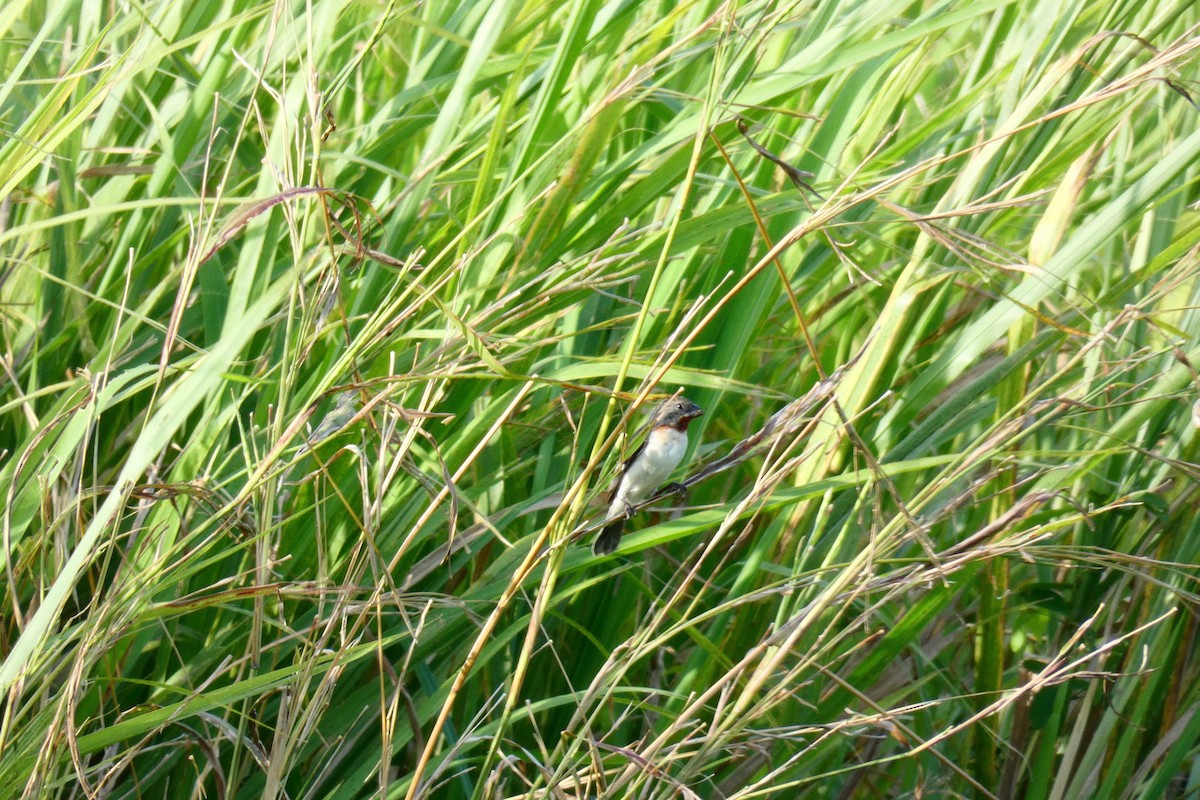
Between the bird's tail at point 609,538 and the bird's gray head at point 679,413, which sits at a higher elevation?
the bird's gray head at point 679,413

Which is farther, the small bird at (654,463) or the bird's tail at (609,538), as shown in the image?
the small bird at (654,463)

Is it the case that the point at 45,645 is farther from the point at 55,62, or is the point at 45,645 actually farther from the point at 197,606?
the point at 55,62

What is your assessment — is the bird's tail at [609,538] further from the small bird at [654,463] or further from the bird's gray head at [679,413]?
the bird's gray head at [679,413]

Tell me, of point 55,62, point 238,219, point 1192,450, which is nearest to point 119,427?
point 238,219

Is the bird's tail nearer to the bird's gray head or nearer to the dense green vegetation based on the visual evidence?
the dense green vegetation

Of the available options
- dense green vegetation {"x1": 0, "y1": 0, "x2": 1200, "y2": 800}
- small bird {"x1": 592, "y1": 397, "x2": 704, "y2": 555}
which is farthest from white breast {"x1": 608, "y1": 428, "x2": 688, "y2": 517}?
dense green vegetation {"x1": 0, "y1": 0, "x2": 1200, "y2": 800}

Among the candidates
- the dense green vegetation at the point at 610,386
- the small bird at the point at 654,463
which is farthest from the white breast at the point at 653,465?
the dense green vegetation at the point at 610,386
